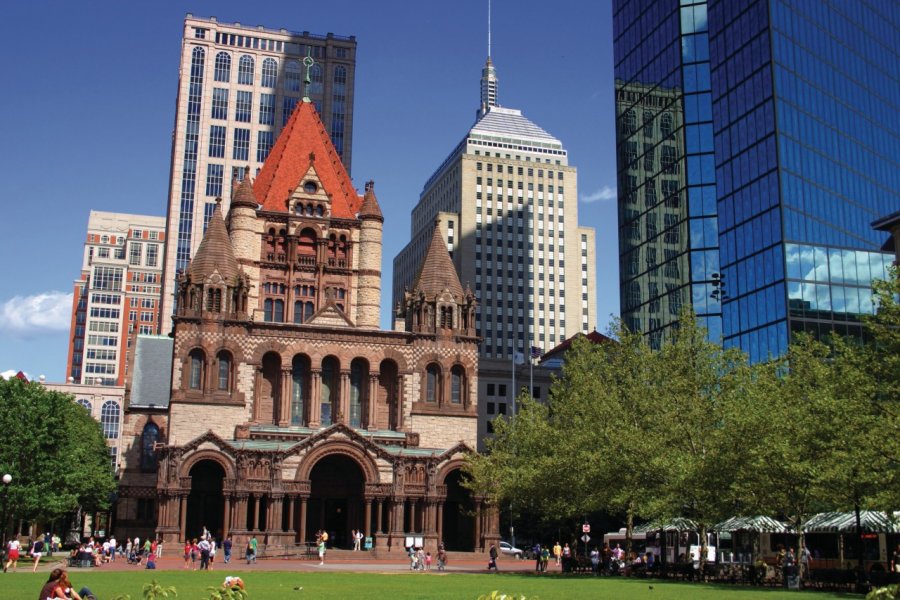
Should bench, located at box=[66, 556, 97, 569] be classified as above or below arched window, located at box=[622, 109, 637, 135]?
below

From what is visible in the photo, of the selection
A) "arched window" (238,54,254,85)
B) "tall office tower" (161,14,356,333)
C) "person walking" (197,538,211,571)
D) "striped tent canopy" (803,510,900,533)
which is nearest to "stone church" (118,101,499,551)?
"person walking" (197,538,211,571)

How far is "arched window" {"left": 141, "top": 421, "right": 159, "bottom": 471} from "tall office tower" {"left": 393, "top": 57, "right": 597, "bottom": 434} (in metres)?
91.3

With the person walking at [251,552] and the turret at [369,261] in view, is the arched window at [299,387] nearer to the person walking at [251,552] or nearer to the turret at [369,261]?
the turret at [369,261]

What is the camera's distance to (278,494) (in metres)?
70.1

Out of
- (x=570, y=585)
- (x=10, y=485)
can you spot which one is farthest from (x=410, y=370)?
(x=570, y=585)

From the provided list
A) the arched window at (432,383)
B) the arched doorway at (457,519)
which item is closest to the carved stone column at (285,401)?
the arched window at (432,383)

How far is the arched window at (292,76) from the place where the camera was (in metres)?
147

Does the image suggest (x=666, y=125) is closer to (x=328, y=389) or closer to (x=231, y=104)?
(x=328, y=389)

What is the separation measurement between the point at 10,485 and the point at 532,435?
30.2 metres

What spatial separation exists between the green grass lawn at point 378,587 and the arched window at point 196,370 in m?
28.9

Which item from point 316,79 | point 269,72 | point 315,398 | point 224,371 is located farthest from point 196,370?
point 316,79

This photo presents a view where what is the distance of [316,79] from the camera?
148 meters

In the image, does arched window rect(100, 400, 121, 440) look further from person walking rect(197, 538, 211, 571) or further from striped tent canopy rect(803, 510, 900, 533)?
striped tent canopy rect(803, 510, 900, 533)

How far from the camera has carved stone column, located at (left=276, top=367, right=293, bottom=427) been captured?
77.6 m
